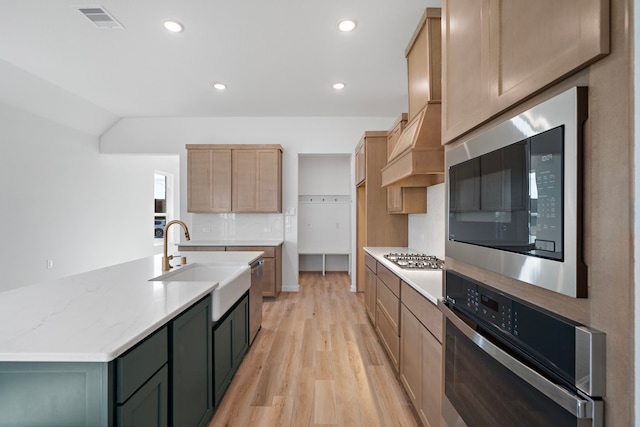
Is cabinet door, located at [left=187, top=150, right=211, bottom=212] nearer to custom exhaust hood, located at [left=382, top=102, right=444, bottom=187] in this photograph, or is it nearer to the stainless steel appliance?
custom exhaust hood, located at [left=382, top=102, right=444, bottom=187]

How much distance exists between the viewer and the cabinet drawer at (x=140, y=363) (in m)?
0.98

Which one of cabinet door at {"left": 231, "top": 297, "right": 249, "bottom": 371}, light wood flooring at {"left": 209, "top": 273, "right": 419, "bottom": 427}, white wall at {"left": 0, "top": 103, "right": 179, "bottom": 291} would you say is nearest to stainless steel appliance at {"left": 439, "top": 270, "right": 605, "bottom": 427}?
light wood flooring at {"left": 209, "top": 273, "right": 419, "bottom": 427}

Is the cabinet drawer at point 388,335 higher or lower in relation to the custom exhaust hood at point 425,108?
lower

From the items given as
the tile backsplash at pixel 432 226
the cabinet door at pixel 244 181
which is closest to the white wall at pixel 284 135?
the cabinet door at pixel 244 181

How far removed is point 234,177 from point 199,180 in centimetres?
57

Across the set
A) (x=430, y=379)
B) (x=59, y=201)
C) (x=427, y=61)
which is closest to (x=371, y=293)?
(x=430, y=379)

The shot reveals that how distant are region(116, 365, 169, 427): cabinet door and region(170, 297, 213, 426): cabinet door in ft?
0.22

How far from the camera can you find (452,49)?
1248 millimetres

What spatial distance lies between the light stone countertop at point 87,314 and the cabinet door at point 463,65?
4.61 ft

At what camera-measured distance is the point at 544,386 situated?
704 millimetres

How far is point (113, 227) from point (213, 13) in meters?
5.02

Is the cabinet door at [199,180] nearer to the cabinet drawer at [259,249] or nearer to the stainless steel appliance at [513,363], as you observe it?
the cabinet drawer at [259,249]

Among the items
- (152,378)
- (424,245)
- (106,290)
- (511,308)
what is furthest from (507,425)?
(424,245)

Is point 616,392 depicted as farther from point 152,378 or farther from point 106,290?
point 106,290
